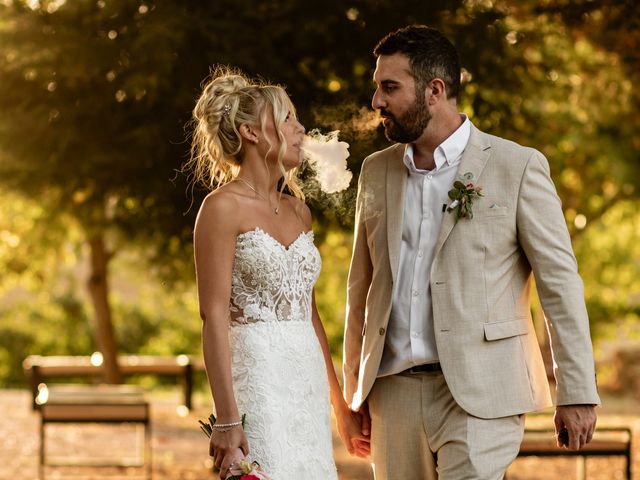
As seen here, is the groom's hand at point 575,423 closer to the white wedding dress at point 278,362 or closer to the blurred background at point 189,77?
the white wedding dress at point 278,362

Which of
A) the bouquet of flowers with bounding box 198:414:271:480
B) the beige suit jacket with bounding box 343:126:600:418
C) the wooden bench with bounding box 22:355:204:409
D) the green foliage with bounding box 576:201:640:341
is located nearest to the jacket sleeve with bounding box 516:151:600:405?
the beige suit jacket with bounding box 343:126:600:418

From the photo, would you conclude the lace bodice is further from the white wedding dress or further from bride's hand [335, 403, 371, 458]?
bride's hand [335, 403, 371, 458]

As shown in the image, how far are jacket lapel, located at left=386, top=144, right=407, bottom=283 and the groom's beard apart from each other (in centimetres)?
19

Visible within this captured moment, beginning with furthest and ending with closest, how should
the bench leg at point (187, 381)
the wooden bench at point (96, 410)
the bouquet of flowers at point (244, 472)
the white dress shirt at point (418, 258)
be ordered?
the bench leg at point (187, 381)
the wooden bench at point (96, 410)
the white dress shirt at point (418, 258)
the bouquet of flowers at point (244, 472)

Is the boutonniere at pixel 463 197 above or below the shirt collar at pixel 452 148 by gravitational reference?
below

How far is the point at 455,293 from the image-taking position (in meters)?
3.96

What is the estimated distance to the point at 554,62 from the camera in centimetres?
904

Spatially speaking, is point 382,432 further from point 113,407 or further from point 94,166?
point 113,407

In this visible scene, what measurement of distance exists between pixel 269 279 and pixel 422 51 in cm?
98

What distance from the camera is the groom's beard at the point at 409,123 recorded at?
4059 mm

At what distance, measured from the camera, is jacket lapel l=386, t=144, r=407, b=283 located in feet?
13.4

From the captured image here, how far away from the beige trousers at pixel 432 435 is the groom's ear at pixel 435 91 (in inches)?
38.7

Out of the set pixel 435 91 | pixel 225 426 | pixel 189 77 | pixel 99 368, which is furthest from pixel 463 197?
pixel 99 368

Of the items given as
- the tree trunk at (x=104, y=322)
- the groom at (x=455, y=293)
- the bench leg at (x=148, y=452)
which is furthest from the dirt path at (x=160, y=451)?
the groom at (x=455, y=293)
